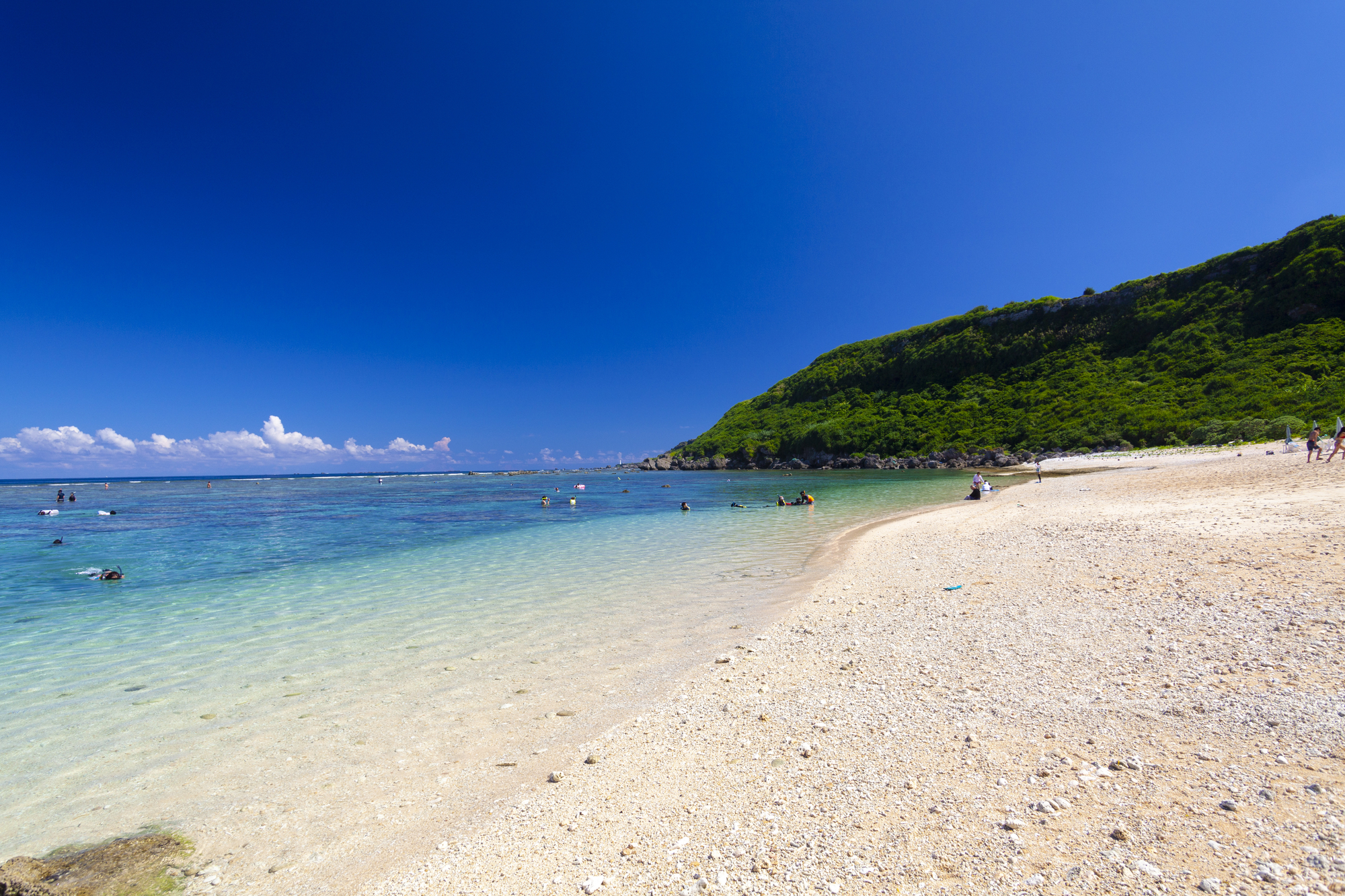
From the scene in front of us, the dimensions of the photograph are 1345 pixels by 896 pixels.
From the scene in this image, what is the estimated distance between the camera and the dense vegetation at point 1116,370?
196 ft

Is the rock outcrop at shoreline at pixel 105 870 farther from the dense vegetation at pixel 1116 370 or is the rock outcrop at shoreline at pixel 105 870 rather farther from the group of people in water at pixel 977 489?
the dense vegetation at pixel 1116 370

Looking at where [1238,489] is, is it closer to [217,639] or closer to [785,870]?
[785,870]

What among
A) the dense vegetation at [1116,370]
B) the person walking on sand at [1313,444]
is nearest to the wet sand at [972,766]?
the person walking on sand at [1313,444]

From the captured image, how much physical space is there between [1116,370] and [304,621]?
351 feet

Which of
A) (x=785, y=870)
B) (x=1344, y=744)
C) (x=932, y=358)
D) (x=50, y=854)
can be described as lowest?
(x=50, y=854)

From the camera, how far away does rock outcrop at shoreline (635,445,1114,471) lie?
70938 millimetres

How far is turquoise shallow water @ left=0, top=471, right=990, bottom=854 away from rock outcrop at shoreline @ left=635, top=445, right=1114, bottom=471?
188 feet

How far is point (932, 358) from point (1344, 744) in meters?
129

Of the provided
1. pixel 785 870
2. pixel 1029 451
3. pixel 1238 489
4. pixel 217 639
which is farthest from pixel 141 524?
pixel 1029 451

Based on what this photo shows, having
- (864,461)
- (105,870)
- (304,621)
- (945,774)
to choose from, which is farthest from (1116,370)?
(105,870)

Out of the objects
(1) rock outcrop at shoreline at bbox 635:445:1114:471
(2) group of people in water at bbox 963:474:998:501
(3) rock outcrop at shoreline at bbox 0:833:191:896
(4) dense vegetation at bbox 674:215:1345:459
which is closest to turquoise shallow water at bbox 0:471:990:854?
(3) rock outcrop at shoreline at bbox 0:833:191:896

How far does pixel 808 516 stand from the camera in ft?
93.2

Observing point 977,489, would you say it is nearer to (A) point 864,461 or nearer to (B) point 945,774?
(B) point 945,774

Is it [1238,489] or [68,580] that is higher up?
[1238,489]
